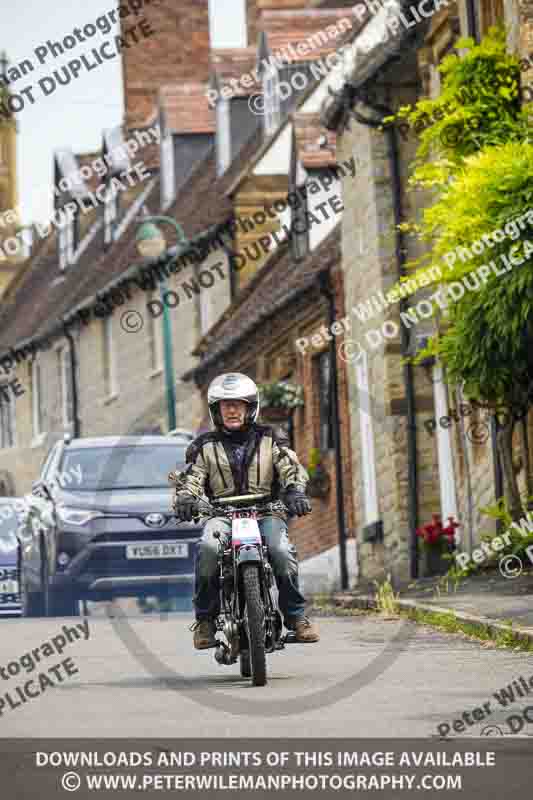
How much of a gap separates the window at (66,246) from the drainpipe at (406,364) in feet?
97.4

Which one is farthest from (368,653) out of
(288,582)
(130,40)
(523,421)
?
(130,40)

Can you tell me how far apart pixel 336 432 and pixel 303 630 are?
1639 cm

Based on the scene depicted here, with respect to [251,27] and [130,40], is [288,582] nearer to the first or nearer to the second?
[251,27]

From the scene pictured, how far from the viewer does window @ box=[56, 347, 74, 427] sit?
48656 millimetres

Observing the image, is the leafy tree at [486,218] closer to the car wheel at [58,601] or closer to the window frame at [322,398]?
the car wheel at [58,601]

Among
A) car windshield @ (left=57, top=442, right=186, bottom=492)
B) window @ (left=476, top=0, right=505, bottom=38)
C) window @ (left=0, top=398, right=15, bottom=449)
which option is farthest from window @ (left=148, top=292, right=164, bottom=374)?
window @ (left=476, top=0, right=505, bottom=38)

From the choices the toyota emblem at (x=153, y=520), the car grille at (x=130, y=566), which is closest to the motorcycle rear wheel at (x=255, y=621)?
the car grille at (x=130, y=566)

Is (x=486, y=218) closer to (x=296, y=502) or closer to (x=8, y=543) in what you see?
(x=296, y=502)

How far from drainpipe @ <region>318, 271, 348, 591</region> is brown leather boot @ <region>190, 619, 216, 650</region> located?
1544cm

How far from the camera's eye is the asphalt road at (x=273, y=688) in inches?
337

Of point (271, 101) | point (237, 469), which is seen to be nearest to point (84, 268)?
point (271, 101)

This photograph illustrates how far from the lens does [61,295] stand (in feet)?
169

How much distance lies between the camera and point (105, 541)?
1942 centimetres

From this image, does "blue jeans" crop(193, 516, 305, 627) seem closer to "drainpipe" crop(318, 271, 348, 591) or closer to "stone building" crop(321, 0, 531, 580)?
"stone building" crop(321, 0, 531, 580)
